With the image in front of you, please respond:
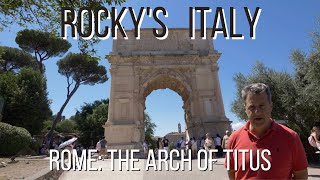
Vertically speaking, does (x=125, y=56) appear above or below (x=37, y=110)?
above

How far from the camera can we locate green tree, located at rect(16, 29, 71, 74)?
36.6 meters

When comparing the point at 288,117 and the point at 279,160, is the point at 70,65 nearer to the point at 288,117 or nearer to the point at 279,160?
the point at 288,117

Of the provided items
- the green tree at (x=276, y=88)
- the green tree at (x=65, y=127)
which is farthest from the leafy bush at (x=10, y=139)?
the green tree at (x=65, y=127)

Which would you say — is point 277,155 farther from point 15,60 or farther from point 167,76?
point 15,60

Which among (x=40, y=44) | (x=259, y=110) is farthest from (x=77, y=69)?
(x=259, y=110)

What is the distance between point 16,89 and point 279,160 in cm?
3064

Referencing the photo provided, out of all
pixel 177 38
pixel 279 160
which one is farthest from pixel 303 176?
pixel 177 38

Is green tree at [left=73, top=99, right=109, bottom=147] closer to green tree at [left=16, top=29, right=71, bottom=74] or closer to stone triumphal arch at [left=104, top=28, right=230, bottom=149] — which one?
green tree at [left=16, top=29, right=71, bottom=74]

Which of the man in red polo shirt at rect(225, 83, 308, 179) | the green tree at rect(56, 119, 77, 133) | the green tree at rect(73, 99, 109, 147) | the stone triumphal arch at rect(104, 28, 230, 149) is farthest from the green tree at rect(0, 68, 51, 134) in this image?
the green tree at rect(56, 119, 77, 133)

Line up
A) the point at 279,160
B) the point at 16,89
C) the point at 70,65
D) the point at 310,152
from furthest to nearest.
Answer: the point at 70,65, the point at 16,89, the point at 310,152, the point at 279,160

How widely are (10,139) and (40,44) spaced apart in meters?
20.4

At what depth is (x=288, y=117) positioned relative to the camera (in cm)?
1744

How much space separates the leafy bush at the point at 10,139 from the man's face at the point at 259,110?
19024mm

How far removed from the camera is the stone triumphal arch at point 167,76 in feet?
75.4
